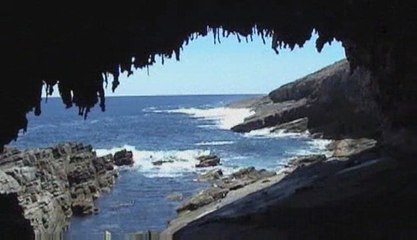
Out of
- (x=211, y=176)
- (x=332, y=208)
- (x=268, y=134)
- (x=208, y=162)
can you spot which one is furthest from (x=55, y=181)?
(x=268, y=134)

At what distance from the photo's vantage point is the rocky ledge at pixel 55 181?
94.6ft

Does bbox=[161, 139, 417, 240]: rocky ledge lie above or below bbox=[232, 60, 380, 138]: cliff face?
below

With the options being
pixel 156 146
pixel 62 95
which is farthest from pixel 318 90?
pixel 62 95

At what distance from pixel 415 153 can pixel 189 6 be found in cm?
761

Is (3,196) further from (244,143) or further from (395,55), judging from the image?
(244,143)

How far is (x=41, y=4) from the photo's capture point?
10961mm

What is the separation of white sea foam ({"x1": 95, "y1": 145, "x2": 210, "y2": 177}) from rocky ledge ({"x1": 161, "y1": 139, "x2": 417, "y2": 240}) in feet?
108

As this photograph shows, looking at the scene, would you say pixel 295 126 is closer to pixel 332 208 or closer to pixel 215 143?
pixel 215 143

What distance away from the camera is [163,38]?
15.9 meters

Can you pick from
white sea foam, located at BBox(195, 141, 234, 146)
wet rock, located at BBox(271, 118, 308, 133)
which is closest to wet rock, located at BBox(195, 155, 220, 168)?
wet rock, located at BBox(271, 118, 308, 133)

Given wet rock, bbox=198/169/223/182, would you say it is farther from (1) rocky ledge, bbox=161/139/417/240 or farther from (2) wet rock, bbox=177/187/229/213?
(1) rocky ledge, bbox=161/139/417/240

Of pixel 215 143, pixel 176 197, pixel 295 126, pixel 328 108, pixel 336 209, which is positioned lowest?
pixel 176 197

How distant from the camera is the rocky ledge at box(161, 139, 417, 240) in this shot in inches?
495

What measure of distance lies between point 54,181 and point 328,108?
34.8 meters
